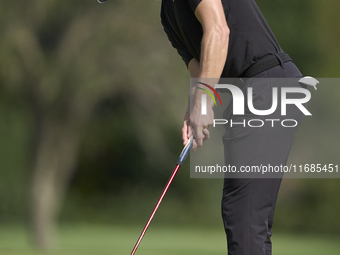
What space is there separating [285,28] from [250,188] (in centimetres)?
1387

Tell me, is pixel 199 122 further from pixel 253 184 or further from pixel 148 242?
pixel 148 242

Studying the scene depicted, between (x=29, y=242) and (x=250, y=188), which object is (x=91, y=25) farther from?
(x=250, y=188)

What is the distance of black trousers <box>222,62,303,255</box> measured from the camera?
3020 mm

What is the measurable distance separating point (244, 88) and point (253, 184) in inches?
16.8

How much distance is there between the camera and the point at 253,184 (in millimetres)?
3033

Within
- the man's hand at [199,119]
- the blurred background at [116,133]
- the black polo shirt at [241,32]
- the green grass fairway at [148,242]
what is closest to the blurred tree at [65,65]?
the blurred background at [116,133]

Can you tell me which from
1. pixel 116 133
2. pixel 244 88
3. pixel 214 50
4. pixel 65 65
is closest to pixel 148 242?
pixel 65 65

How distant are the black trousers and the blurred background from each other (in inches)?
329

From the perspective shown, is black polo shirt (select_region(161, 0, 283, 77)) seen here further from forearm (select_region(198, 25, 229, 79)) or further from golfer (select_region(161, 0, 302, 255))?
forearm (select_region(198, 25, 229, 79))

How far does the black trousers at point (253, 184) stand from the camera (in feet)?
9.91

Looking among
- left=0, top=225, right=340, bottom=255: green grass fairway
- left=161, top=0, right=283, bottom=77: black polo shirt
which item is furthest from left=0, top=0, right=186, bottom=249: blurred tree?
left=161, top=0, right=283, bottom=77: black polo shirt

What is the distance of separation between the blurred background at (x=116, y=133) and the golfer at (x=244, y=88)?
27.4 ft

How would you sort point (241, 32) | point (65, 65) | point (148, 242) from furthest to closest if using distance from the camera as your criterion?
point (148, 242) → point (65, 65) → point (241, 32)

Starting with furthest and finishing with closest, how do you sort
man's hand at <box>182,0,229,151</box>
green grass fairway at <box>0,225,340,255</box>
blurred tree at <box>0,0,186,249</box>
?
blurred tree at <box>0,0,186,249</box>
green grass fairway at <box>0,225,340,255</box>
man's hand at <box>182,0,229,151</box>
